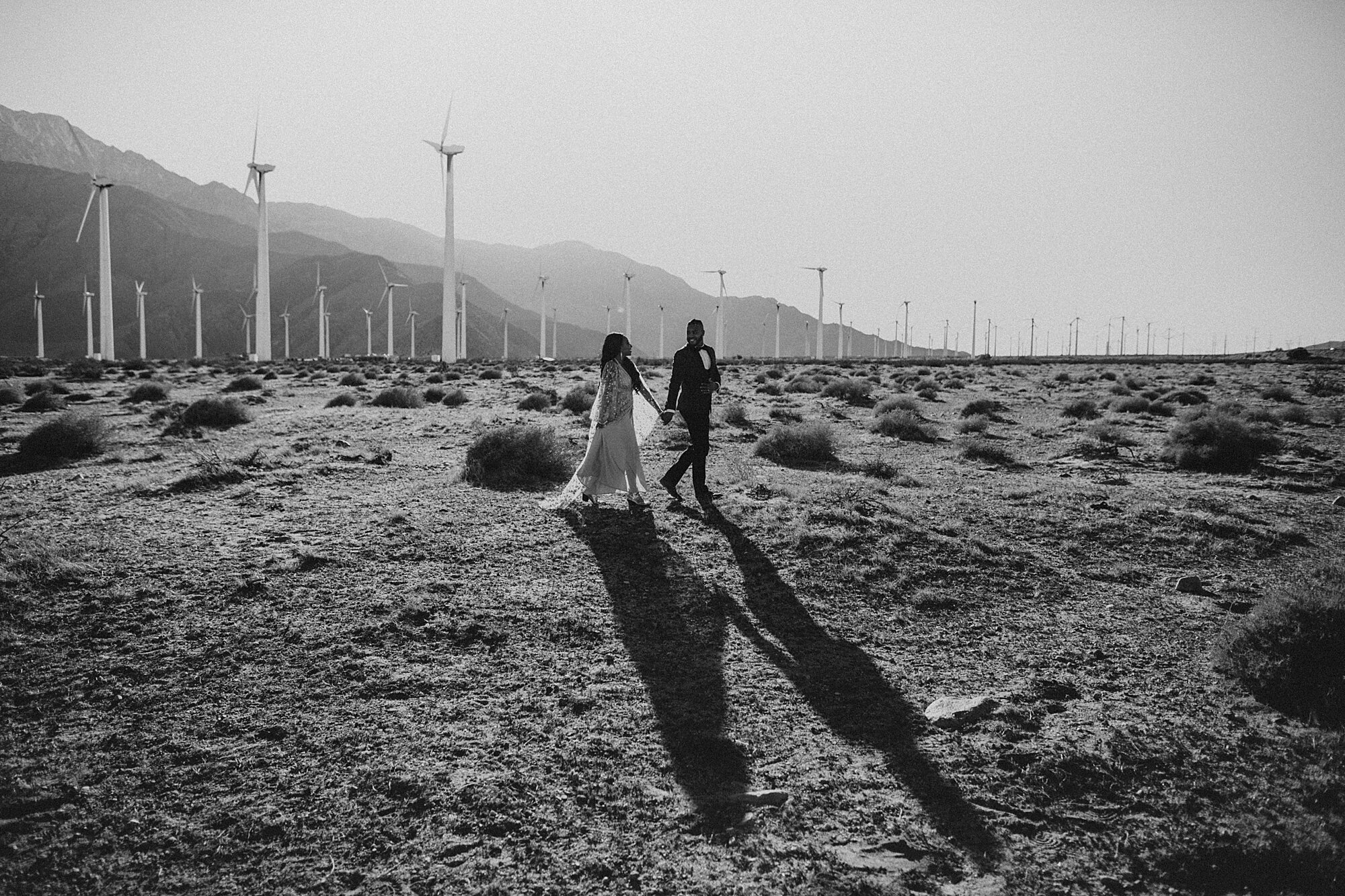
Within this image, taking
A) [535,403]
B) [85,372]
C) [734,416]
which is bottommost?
[734,416]

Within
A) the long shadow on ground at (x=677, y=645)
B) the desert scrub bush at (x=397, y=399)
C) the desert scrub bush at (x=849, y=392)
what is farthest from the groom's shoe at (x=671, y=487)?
the desert scrub bush at (x=849, y=392)

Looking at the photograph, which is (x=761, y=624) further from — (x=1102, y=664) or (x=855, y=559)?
(x=1102, y=664)

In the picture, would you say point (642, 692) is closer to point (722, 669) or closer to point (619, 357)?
point (722, 669)

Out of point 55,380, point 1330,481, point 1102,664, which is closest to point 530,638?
point 1102,664

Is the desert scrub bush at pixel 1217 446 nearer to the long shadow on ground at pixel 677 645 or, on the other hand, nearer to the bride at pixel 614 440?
the bride at pixel 614 440

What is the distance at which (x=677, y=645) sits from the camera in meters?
6.52

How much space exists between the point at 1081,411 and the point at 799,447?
13396mm

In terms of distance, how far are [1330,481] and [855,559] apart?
1029 centimetres

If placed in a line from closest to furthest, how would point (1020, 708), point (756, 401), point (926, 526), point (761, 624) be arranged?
point (1020, 708) → point (761, 624) → point (926, 526) → point (756, 401)

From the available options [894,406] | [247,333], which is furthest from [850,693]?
[247,333]

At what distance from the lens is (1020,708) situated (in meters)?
5.34

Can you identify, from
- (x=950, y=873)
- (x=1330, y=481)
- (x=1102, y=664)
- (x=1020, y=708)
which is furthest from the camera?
(x=1330, y=481)

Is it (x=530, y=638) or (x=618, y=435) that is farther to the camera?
(x=618, y=435)

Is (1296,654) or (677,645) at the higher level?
(1296,654)
